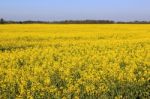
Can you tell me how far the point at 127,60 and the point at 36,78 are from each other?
3.96 meters

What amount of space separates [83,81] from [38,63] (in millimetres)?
3512

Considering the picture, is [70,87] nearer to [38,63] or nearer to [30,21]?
[38,63]

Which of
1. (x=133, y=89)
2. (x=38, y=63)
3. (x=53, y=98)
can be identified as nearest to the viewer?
(x=53, y=98)

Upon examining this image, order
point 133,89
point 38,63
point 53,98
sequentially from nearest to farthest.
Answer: point 53,98, point 133,89, point 38,63

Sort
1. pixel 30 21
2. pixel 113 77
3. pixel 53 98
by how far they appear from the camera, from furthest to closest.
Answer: pixel 30 21
pixel 113 77
pixel 53 98

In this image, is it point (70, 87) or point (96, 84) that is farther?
point (96, 84)

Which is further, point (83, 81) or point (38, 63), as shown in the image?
point (38, 63)

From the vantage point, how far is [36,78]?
9641 millimetres

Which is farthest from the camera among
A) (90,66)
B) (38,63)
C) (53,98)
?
(38,63)

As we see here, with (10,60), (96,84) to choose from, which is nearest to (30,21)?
(10,60)

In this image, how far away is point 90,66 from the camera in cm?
1145

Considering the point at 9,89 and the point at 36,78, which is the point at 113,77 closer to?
the point at 36,78

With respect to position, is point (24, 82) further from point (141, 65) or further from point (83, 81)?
point (141, 65)

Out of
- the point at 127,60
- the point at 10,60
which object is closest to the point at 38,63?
the point at 10,60
